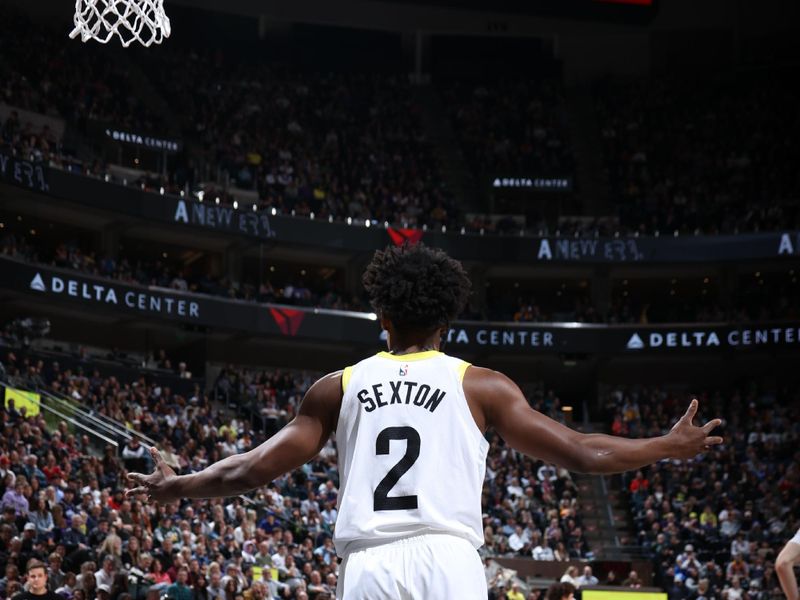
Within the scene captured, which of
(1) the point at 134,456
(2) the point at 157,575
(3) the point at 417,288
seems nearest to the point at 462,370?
(3) the point at 417,288

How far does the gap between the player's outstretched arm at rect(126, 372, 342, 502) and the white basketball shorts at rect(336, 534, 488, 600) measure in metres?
0.43

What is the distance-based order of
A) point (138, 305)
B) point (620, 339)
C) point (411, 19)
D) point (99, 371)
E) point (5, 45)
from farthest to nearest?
1. point (411, 19)
2. point (620, 339)
3. point (5, 45)
4. point (138, 305)
5. point (99, 371)

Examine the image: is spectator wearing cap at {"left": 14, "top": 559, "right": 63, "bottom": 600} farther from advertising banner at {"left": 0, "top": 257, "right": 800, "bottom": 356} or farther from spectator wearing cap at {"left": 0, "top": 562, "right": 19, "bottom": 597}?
advertising banner at {"left": 0, "top": 257, "right": 800, "bottom": 356}

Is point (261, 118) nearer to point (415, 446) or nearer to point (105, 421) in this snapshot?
point (105, 421)

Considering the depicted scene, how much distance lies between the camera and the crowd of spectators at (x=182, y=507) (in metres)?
15.7

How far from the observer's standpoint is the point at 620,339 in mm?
37719

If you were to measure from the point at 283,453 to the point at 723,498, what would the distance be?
25.8m

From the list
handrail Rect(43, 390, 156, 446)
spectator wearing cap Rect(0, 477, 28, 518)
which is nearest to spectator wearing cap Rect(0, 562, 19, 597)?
spectator wearing cap Rect(0, 477, 28, 518)

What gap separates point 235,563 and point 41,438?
13.8 ft

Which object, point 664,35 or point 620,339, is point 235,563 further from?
point 664,35

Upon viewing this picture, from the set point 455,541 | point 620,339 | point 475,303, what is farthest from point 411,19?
point 455,541

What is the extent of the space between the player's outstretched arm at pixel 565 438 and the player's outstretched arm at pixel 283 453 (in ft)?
1.68

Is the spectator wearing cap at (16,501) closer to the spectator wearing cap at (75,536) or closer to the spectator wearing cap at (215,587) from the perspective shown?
the spectator wearing cap at (75,536)

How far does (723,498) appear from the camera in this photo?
28500 millimetres
